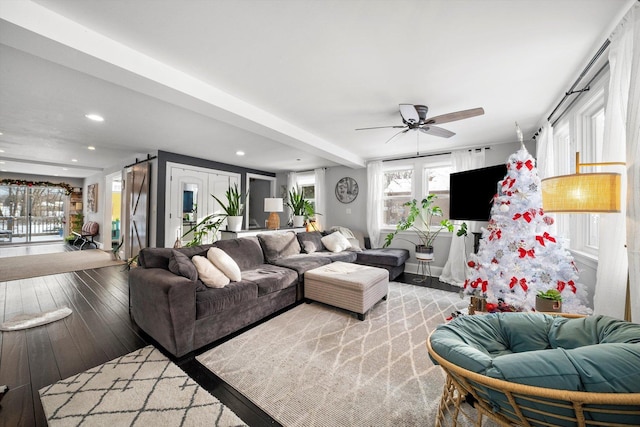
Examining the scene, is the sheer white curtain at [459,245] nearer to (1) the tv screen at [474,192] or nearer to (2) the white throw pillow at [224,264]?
(1) the tv screen at [474,192]

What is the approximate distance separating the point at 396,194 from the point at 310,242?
229 cm

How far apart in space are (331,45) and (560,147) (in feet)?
10.4

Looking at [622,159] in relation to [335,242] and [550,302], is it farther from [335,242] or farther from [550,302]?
[335,242]

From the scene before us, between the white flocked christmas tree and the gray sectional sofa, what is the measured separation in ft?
6.82

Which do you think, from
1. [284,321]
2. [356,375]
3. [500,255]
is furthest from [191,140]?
[500,255]

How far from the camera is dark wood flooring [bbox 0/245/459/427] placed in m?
1.52

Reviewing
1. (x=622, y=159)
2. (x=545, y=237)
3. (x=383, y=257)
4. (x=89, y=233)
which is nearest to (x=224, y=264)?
(x=383, y=257)

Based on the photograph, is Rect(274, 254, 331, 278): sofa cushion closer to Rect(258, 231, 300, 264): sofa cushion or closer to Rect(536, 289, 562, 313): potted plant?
Rect(258, 231, 300, 264): sofa cushion

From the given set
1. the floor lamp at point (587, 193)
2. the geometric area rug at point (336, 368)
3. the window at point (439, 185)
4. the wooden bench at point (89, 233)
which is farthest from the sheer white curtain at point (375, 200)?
the wooden bench at point (89, 233)

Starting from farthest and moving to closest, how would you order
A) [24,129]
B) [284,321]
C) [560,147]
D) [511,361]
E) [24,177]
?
[24,177]
[24,129]
[560,147]
[284,321]
[511,361]

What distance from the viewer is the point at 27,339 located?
87.7 inches

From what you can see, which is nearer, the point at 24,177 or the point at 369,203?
the point at 369,203

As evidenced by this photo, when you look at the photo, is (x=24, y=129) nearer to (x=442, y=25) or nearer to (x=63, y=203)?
(x=442, y=25)

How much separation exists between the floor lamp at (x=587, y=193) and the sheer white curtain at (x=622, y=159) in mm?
Answer: 56
